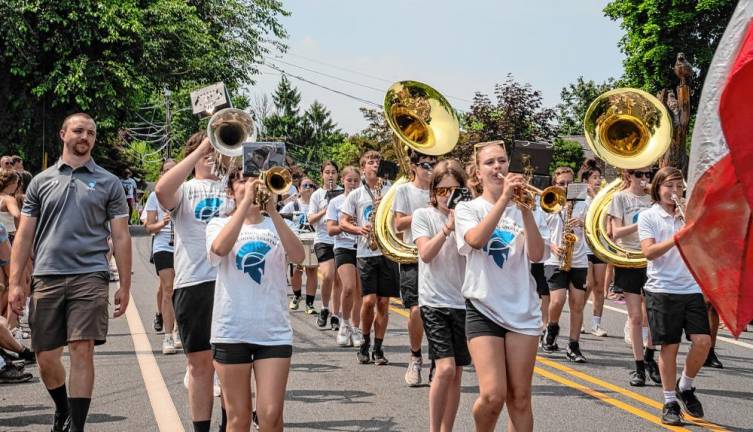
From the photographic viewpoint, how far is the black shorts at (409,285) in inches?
337

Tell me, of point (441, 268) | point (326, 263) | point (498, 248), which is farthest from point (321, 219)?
point (498, 248)

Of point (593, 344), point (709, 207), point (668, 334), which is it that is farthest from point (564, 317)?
point (709, 207)

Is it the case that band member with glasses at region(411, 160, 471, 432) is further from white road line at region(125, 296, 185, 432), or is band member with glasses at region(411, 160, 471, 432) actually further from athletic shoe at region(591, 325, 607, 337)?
athletic shoe at region(591, 325, 607, 337)

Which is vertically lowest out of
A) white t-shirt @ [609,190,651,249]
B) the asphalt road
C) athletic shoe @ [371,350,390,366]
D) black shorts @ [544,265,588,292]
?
the asphalt road

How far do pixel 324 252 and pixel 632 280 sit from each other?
4459 millimetres

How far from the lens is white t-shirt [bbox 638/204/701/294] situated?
7.70 metres

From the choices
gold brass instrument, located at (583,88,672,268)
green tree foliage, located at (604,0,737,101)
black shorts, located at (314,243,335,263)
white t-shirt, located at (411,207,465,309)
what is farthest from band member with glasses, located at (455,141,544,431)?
green tree foliage, located at (604,0,737,101)

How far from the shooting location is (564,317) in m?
14.0

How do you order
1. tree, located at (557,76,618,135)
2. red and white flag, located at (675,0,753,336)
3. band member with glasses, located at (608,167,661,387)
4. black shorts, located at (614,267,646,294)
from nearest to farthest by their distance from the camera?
red and white flag, located at (675,0,753,336)
band member with glasses, located at (608,167,661,387)
black shorts, located at (614,267,646,294)
tree, located at (557,76,618,135)

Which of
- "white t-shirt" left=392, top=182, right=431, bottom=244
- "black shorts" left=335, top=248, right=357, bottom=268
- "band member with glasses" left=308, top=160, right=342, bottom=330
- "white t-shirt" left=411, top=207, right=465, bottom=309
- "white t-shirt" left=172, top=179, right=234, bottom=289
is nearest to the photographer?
"white t-shirt" left=172, top=179, right=234, bottom=289

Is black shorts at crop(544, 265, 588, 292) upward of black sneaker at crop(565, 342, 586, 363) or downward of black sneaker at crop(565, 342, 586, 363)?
upward

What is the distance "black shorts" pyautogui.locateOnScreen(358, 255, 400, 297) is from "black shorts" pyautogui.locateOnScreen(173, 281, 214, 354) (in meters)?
3.81

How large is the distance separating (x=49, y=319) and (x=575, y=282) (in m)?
6.41

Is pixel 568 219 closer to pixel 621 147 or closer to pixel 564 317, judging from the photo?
pixel 621 147
